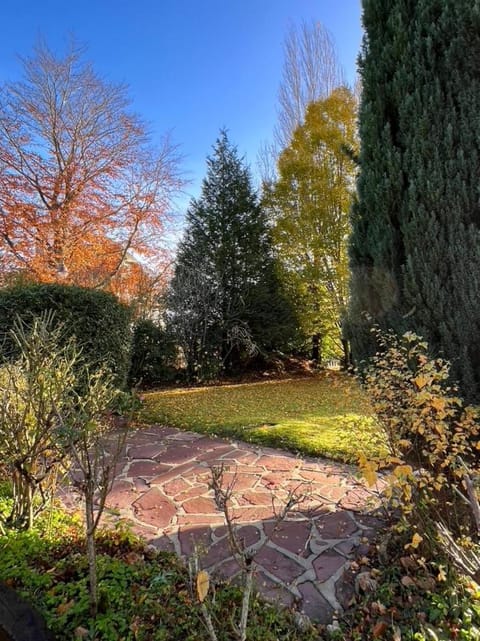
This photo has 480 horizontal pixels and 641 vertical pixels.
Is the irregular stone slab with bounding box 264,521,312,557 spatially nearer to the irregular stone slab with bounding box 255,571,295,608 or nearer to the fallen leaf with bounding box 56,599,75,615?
the irregular stone slab with bounding box 255,571,295,608

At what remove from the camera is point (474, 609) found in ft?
5.87

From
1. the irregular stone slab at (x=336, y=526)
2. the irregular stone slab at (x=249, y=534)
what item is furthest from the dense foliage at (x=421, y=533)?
the irregular stone slab at (x=249, y=534)

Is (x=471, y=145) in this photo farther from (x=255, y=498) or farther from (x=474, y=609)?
(x=255, y=498)

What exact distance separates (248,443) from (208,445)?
54cm

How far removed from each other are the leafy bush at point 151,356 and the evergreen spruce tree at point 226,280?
1.65 feet

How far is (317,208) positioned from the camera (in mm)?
10508

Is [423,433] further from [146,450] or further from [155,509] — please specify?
[146,450]

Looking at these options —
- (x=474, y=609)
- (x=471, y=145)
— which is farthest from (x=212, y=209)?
(x=474, y=609)

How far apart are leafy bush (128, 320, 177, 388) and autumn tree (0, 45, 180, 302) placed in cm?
222

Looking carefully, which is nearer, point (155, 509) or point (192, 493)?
point (155, 509)

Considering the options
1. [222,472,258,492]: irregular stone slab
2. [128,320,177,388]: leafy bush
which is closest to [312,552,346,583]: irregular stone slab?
[222,472,258,492]: irregular stone slab

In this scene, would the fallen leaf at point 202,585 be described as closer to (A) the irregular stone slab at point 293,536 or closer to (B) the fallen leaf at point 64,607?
(B) the fallen leaf at point 64,607

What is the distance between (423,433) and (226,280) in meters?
8.92

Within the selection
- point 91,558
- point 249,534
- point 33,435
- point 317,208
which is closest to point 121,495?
point 33,435
